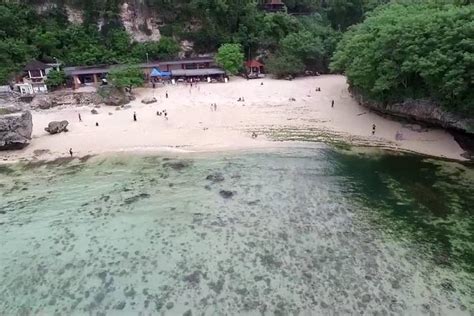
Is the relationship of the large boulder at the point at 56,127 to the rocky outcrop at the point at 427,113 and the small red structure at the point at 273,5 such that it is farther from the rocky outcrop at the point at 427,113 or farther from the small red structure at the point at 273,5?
the small red structure at the point at 273,5

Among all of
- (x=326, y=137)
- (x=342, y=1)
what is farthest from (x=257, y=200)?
(x=342, y=1)

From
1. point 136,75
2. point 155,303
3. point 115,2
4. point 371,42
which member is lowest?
point 155,303

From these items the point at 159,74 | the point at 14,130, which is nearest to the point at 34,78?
the point at 159,74

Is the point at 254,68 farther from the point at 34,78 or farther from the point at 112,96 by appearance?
the point at 34,78

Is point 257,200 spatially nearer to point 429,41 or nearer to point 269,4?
point 429,41

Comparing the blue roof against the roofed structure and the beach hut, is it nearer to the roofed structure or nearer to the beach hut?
the beach hut

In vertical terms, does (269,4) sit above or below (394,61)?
above
